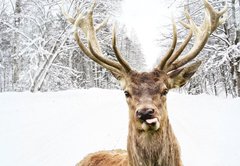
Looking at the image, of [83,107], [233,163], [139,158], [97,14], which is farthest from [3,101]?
[139,158]

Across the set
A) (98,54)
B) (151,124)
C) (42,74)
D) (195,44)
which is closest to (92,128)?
(98,54)

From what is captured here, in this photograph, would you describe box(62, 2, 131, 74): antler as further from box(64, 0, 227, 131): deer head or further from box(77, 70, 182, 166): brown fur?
box(77, 70, 182, 166): brown fur

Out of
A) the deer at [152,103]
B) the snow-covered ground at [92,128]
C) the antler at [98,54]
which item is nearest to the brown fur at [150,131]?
the deer at [152,103]

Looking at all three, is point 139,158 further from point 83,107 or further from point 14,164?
point 83,107

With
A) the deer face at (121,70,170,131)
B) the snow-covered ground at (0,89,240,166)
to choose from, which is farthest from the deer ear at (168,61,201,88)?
the snow-covered ground at (0,89,240,166)

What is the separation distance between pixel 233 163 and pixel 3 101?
9.82 meters

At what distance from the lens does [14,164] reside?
30.3 ft

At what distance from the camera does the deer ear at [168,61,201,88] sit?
16.2 ft

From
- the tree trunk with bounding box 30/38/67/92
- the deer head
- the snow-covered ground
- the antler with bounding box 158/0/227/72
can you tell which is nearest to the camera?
the deer head

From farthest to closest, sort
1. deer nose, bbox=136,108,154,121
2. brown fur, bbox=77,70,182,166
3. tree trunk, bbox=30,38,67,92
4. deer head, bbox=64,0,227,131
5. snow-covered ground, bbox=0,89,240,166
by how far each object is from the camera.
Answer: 1. tree trunk, bbox=30,38,67,92
2. snow-covered ground, bbox=0,89,240,166
3. brown fur, bbox=77,70,182,166
4. deer head, bbox=64,0,227,131
5. deer nose, bbox=136,108,154,121

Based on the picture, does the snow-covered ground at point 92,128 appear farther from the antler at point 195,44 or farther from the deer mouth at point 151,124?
the deer mouth at point 151,124

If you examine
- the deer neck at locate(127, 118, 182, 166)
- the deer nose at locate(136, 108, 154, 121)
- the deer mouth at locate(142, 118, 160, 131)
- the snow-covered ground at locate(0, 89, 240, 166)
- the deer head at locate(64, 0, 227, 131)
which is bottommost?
the snow-covered ground at locate(0, 89, 240, 166)

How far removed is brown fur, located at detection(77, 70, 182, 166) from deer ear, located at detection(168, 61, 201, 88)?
0.20 m

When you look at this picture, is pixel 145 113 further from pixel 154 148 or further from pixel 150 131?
pixel 154 148
